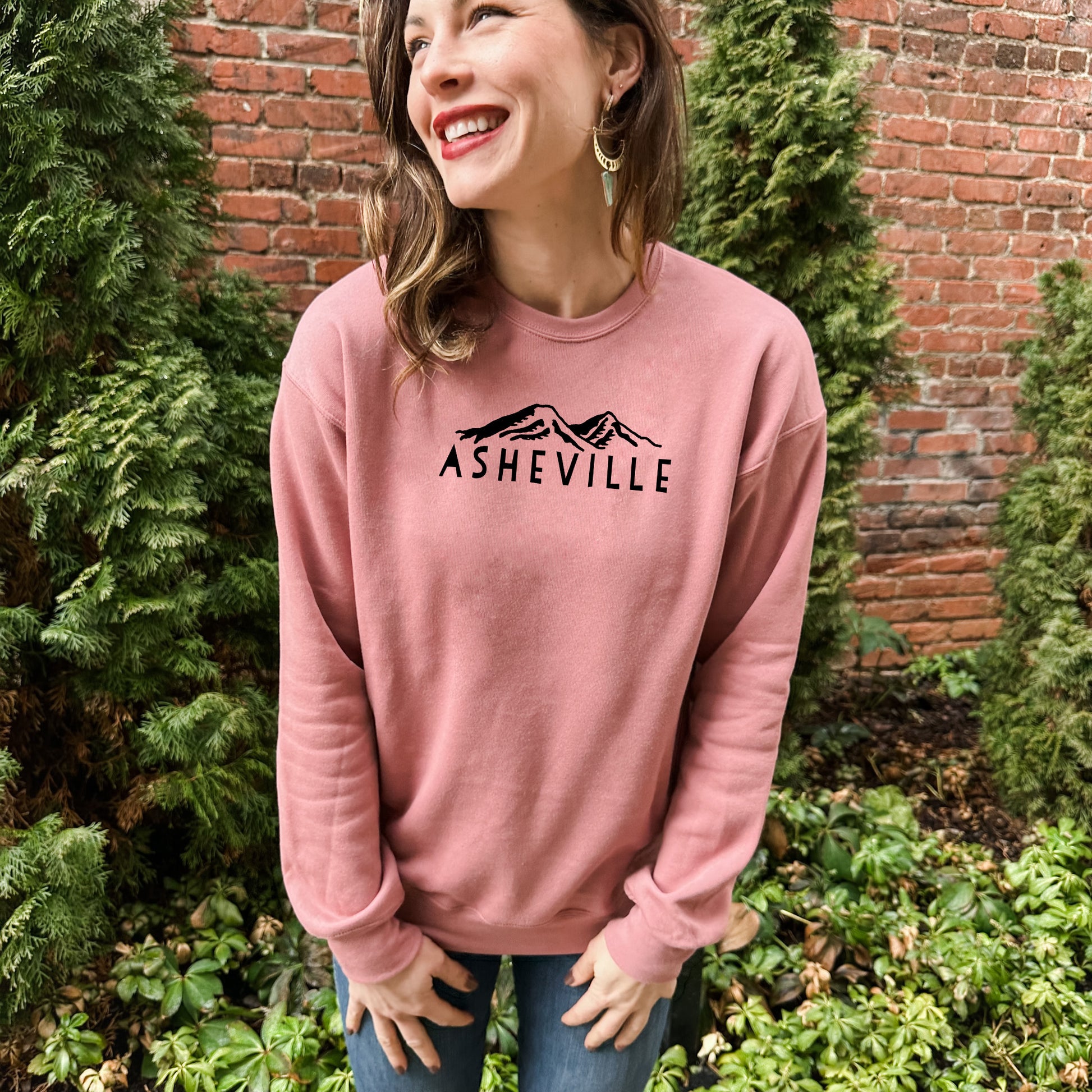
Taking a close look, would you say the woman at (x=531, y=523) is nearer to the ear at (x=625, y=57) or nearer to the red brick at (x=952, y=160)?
the ear at (x=625, y=57)

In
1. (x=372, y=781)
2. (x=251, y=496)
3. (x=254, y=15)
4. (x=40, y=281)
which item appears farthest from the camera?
(x=254, y=15)

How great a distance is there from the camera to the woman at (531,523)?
100cm

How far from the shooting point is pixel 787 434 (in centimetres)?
105

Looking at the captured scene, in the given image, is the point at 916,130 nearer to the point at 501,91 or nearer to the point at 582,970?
the point at 501,91

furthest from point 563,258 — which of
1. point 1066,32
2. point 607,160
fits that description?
point 1066,32

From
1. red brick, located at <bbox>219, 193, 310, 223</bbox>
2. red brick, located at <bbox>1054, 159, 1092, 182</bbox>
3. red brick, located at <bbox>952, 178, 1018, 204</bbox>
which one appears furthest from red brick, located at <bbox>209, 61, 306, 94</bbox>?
red brick, located at <bbox>1054, 159, 1092, 182</bbox>

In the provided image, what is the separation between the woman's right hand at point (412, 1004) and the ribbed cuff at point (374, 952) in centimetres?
2

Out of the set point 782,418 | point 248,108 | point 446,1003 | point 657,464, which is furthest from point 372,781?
point 248,108

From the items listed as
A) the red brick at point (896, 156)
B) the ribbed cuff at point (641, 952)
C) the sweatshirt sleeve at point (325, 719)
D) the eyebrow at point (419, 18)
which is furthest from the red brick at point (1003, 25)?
the ribbed cuff at point (641, 952)

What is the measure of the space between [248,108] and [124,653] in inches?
72.3

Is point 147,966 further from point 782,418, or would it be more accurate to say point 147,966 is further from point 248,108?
point 248,108

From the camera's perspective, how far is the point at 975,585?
392cm

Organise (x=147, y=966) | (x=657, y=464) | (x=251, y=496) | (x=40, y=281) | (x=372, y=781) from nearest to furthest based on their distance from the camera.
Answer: (x=657, y=464) → (x=372, y=781) → (x=40, y=281) → (x=147, y=966) → (x=251, y=496)

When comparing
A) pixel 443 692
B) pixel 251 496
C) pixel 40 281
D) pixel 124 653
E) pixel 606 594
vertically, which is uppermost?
pixel 40 281
